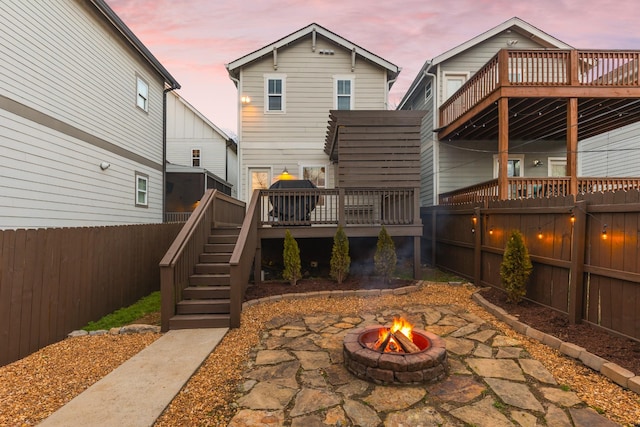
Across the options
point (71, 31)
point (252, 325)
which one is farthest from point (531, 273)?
point (71, 31)

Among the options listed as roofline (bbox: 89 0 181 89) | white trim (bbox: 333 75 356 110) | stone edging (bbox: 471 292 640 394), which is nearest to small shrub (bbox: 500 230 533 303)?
stone edging (bbox: 471 292 640 394)

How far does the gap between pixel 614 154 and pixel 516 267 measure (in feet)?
39.8

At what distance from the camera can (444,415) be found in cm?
259

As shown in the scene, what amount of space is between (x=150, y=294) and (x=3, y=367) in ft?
12.6

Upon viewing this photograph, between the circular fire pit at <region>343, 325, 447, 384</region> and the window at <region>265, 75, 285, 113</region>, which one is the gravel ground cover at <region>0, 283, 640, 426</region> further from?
the window at <region>265, 75, 285, 113</region>

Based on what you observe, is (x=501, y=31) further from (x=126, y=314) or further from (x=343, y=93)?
(x=126, y=314)

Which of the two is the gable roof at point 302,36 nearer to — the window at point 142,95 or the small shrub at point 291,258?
the window at point 142,95

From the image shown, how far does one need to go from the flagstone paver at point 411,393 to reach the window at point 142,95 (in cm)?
975

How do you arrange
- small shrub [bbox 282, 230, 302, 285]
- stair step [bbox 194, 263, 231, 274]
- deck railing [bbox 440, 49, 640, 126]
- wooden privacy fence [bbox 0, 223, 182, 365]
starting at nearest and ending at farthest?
wooden privacy fence [bbox 0, 223, 182, 365] < stair step [bbox 194, 263, 231, 274] < small shrub [bbox 282, 230, 302, 285] < deck railing [bbox 440, 49, 640, 126]

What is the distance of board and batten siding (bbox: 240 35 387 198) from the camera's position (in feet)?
36.3

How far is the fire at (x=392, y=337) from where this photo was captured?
3406 millimetres

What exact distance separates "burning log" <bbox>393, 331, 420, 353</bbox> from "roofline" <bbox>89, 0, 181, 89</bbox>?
10.0 metres

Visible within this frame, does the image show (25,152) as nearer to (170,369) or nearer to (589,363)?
(170,369)

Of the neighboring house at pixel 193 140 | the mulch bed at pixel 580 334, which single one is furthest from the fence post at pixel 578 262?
the neighboring house at pixel 193 140
